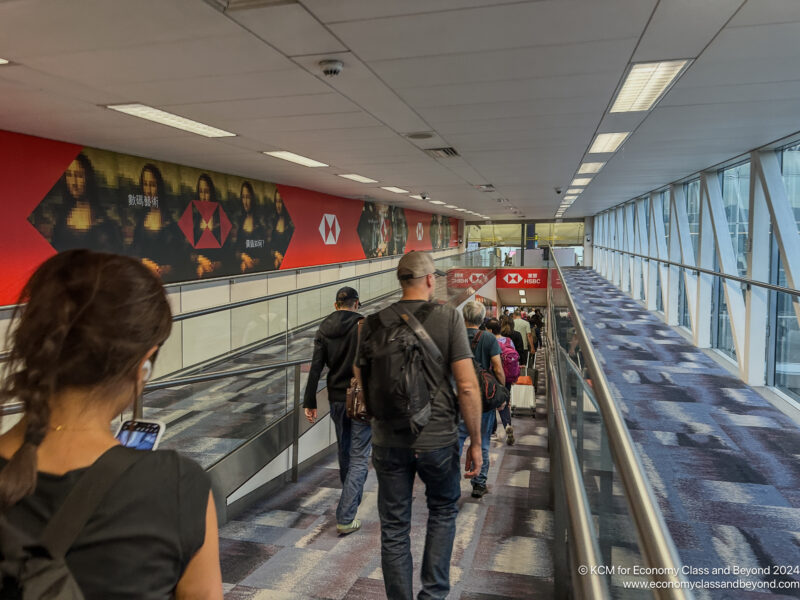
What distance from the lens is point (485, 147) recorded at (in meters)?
7.32

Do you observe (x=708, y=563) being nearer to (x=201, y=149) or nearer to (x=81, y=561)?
(x=81, y=561)

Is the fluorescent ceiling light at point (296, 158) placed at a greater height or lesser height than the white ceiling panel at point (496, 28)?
greater

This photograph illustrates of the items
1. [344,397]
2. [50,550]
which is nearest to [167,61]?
[344,397]

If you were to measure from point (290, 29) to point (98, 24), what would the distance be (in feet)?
3.25

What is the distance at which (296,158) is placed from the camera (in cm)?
810

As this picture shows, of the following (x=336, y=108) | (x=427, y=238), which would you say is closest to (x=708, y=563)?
(x=336, y=108)

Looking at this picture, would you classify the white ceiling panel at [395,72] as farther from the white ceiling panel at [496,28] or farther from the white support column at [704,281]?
the white support column at [704,281]

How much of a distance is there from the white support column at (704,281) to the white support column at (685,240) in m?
0.32

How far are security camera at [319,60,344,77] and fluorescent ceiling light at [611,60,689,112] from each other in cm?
198

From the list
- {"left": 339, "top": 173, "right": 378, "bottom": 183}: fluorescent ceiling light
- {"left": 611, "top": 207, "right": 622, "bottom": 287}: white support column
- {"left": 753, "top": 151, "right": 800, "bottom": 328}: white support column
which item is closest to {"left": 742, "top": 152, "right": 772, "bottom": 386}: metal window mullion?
{"left": 753, "top": 151, "right": 800, "bottom": 328}: white support column

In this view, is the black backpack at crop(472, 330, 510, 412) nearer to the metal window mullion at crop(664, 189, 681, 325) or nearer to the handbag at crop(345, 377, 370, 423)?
the handbag at crop(345, 377, 370, 423)

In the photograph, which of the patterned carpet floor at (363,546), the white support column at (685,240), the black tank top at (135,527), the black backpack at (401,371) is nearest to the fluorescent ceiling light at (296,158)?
the patterned carpet floor at (363,546)

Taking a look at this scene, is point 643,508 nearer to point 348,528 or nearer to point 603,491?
point 603,491

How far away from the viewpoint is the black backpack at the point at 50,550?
80 cm
